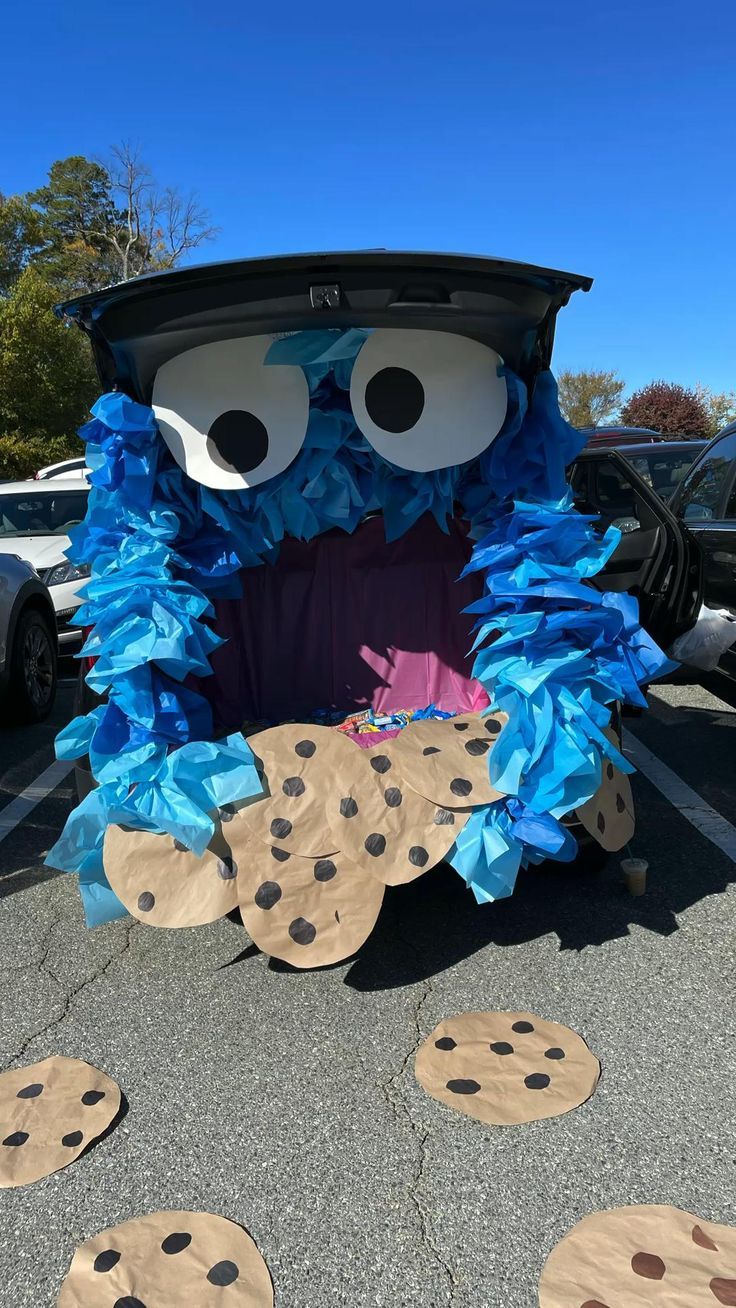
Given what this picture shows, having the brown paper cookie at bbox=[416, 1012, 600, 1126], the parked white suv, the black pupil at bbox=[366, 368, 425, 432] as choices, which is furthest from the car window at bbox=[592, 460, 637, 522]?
the parked white suv

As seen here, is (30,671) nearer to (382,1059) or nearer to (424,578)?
(424,578)

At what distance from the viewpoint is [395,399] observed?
126 inches

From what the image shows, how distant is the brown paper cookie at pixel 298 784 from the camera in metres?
2.99

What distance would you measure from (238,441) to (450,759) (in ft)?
4.30

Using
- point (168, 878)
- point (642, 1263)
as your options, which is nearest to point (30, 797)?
point (168, 878)

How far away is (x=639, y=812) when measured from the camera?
4.58 metres

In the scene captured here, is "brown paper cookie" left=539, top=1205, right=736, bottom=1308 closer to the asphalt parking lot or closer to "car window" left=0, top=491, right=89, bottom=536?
the asphalt parking lot

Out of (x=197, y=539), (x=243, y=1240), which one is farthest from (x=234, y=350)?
(x=243, y=1240)

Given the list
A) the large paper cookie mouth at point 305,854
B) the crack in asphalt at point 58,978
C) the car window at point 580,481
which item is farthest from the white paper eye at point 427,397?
the car window at point 580,481

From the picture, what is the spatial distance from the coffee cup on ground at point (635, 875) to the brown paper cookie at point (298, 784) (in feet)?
4.33

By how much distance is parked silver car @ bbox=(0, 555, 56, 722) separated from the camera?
6246 mm

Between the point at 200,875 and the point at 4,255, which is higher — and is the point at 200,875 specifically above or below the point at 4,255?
below

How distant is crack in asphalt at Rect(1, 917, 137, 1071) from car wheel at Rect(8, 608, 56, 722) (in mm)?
3002

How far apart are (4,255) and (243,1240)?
36.7 m
